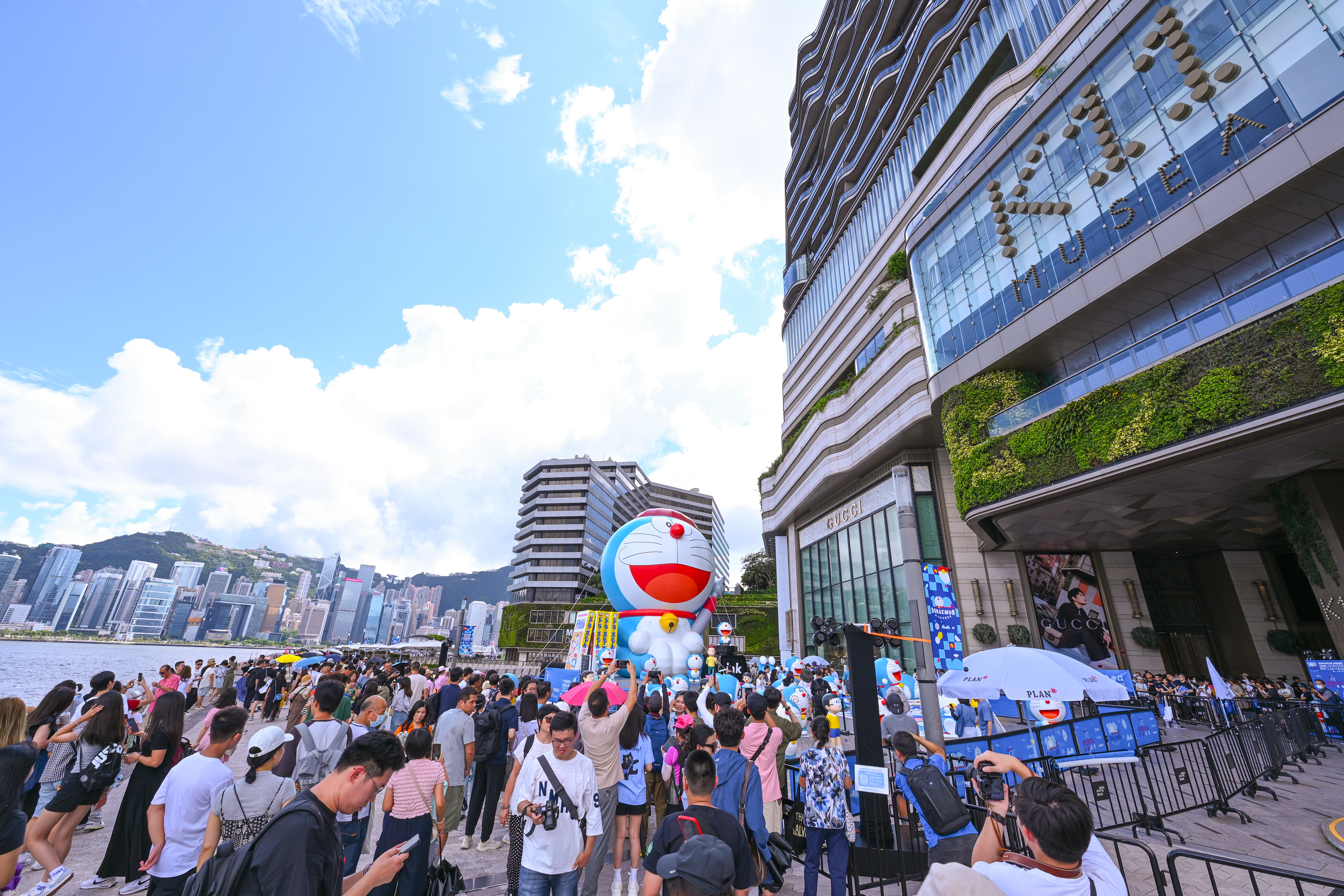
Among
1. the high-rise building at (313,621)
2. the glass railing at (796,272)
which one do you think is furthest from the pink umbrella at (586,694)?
the high-rise building at (313,621)

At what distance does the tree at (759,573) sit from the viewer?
5409 cm

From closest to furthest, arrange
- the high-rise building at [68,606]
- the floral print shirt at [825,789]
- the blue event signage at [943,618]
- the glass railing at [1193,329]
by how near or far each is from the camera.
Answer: the floral print shirt at [825,789]
the glass railing at [1193,329]
the blue event signage at [943,618]
the high-rise building at [68,606]

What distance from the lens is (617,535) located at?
22328mm

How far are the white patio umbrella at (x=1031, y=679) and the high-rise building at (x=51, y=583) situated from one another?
617ft

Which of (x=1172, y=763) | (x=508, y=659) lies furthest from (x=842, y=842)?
(x=508, y=659)

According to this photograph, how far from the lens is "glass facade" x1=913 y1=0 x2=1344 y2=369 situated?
38.3 ft

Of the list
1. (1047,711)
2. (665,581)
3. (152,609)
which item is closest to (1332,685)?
(1047,711)

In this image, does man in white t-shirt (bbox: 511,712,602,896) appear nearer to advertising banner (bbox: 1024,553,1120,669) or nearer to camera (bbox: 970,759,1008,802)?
camera (bbox: 970,759,1008,802)

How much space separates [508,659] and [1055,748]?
4468 centimetres

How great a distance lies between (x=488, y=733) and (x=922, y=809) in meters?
4.60

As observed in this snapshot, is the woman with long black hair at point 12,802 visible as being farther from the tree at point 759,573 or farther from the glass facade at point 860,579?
the tree at point 759,573

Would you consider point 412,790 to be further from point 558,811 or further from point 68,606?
point 68,606

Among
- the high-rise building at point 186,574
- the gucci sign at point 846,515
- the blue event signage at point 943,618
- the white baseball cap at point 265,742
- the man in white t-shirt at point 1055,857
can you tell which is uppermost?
the high-rise building at point 186,574

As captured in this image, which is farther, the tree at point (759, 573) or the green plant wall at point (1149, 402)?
the tree at point (759, 573)
